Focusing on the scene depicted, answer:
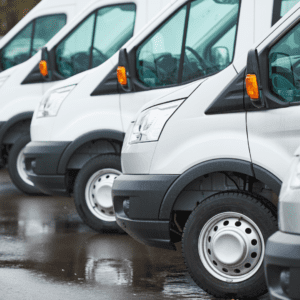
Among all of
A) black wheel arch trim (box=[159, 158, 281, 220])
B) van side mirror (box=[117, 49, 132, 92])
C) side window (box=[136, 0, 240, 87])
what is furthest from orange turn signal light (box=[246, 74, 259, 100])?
van side mirror (box=[117, 49, 132, 92])

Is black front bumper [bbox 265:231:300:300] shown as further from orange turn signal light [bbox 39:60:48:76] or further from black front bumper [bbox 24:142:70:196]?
orange turn signal light [bbox 39:60:48:76]

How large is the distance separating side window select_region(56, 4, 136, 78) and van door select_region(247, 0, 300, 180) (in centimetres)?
384

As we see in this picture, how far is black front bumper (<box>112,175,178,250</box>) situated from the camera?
4.81m

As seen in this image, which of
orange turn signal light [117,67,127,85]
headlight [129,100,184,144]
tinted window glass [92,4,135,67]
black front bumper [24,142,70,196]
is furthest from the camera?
tinted window glass [92,4,135,67]

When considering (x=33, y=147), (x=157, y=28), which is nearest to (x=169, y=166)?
(x=157, y=28)

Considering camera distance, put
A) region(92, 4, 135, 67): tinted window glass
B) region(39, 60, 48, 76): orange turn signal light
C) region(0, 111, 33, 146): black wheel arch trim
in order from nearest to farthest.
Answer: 1. region(92, 4, 135, 67): tinted window glass
2. region(39, 60, 48, 76): orange turn signal light
3. region(0, 111, 33, 146): black wheel arch trim

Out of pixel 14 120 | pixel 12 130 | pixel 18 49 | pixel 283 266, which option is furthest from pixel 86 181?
pixel 18 49

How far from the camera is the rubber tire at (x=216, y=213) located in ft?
14.8

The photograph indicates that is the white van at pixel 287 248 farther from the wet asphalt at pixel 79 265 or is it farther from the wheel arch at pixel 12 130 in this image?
the wheel arch at pixel 12 130

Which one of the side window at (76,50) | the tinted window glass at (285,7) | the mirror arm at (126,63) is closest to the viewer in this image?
the tinted window glass at (285,7)

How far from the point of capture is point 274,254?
131 inches

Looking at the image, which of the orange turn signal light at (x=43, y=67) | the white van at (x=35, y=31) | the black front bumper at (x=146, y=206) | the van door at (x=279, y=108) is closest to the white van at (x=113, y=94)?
the van door at (x=279, y=108)

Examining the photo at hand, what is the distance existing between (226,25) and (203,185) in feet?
5.56

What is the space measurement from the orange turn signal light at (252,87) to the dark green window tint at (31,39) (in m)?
6.63
